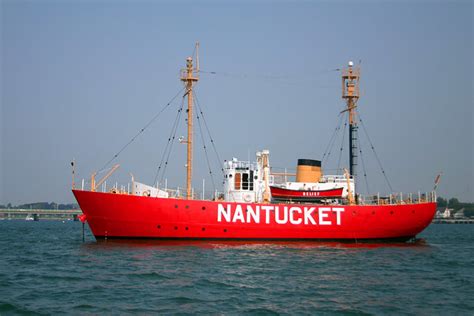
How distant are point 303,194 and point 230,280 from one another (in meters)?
11.8

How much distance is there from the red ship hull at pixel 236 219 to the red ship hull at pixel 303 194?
800 mm

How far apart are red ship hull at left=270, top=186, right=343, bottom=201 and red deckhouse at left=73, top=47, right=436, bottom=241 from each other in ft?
0.17

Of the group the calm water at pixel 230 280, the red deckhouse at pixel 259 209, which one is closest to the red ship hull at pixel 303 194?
the red deckhouse at pixel 259 209

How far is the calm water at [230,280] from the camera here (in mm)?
11695

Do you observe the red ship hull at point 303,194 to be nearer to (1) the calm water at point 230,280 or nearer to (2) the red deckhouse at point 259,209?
(2) the red deckhouse at point 259,209

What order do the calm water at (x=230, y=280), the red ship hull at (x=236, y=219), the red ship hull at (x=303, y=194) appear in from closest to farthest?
the calm water at (x=230, y=280)
the red ship hull at (x=236, y=219)
the red ship hull at (x=303, y=194)

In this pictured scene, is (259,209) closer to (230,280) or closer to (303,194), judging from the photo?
(303,194)

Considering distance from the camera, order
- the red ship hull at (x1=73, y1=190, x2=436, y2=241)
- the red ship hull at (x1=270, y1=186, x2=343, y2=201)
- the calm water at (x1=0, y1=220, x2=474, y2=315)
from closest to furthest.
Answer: the calm water at (x1=0, y1=220, x2=474, y2=315) → the red ship hull at (x1=73, y1=190, x2=436, y2=241) → the red ship hull at (x1=270, y1=186, x2=343, y2=201)

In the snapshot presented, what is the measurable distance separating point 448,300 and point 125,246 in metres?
13.9

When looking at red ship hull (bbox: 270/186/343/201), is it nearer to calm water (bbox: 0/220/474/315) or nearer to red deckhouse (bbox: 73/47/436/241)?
red deckhouse (bbox: 73/47/436/241)

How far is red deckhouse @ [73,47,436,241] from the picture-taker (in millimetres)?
23656

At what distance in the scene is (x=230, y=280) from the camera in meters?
14.8

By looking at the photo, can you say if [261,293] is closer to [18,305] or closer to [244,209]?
[18,305]

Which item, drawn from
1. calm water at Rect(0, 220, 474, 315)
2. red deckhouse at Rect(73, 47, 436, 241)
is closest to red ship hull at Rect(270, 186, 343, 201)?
red deckhouse at Rect(73, 47, 436, 241)
